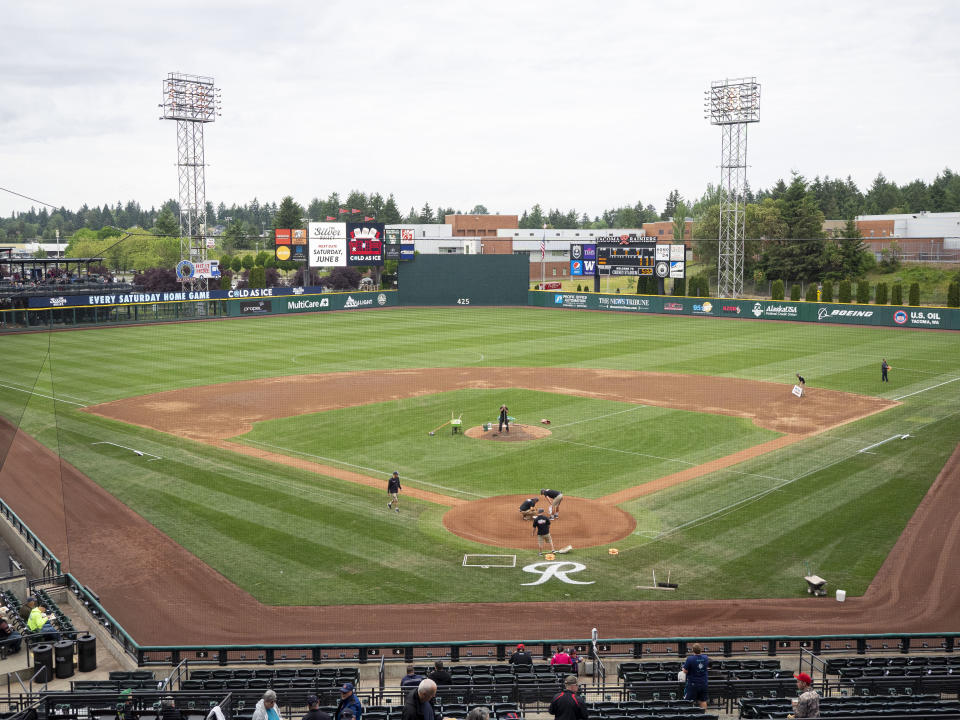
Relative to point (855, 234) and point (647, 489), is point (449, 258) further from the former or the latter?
point (647, 489)

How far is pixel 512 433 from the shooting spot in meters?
33.1

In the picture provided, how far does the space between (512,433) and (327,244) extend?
5941 centimetres

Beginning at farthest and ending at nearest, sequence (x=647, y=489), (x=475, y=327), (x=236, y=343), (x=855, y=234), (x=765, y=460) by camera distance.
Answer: (x=855, y=234) → (x=475, y=327) → (x=236, y=343) → (x=765, y=460) → (x=647, y=489)

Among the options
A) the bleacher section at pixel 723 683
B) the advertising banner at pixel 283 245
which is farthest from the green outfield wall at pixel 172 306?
the bleacher section at pixel 723 683

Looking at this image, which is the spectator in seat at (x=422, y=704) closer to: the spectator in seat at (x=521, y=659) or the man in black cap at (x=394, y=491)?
the spectator in seat at (x=521, y=659)

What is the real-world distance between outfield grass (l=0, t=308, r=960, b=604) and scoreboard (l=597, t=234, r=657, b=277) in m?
29.5

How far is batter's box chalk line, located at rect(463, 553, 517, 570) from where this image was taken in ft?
67.3

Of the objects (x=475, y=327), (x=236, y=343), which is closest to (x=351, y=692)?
(x=236, y=343)

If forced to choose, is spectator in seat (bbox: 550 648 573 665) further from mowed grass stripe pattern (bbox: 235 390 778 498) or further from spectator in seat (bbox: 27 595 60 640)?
mowed grass stripe pattern (bbox: 235 390 778 498)

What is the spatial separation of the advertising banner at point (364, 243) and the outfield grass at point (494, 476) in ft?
114

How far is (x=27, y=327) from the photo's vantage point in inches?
2721

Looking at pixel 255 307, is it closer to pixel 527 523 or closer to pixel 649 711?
pixel 527 523

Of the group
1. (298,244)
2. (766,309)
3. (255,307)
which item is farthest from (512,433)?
(298,244)

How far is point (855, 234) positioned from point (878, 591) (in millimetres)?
92991
